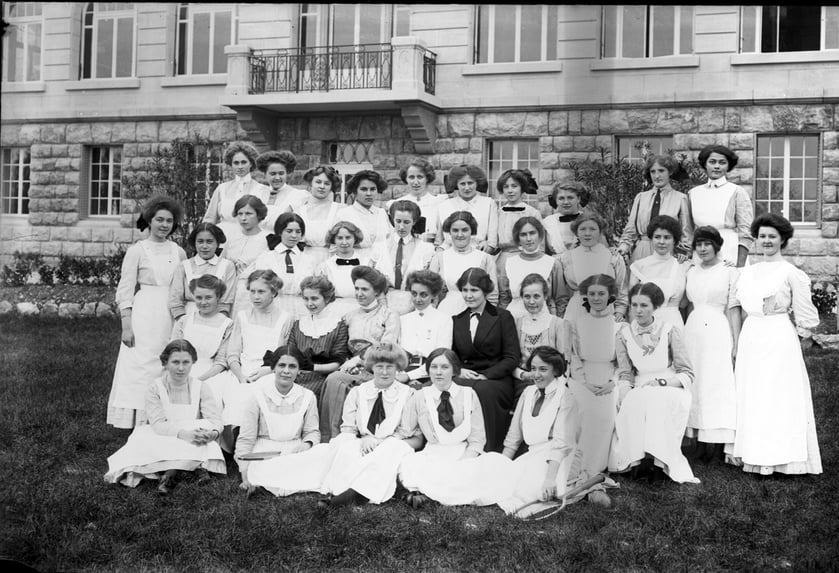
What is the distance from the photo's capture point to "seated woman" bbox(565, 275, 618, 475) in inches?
112

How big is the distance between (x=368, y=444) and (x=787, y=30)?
9.39 feet

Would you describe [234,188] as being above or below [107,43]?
below

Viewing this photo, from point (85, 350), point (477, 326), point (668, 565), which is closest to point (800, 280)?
point (477, 326)

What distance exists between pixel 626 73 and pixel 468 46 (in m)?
1.45

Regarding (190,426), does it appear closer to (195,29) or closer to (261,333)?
(261,333)

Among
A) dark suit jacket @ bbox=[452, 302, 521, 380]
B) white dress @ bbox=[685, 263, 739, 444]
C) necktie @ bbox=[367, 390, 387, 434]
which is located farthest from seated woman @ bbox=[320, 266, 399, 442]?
white dress @ bbox=[685, 263, 739, 444]

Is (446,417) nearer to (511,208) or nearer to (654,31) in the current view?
(511,208)

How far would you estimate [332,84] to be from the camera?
5809 mm

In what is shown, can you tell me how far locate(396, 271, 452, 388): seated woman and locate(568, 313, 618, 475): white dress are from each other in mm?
654

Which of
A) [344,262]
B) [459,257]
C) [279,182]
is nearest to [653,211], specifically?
[459,257]

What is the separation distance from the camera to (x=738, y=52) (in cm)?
403

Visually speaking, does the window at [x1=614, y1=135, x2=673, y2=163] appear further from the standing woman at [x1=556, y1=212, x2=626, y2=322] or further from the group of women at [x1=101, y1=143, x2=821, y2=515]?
the standing woman at [x1=556, y1=212, x2=626, y2=322]

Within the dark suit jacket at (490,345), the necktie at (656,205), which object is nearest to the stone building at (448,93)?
the necktie at (656,205)

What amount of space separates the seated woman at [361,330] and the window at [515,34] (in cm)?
129
